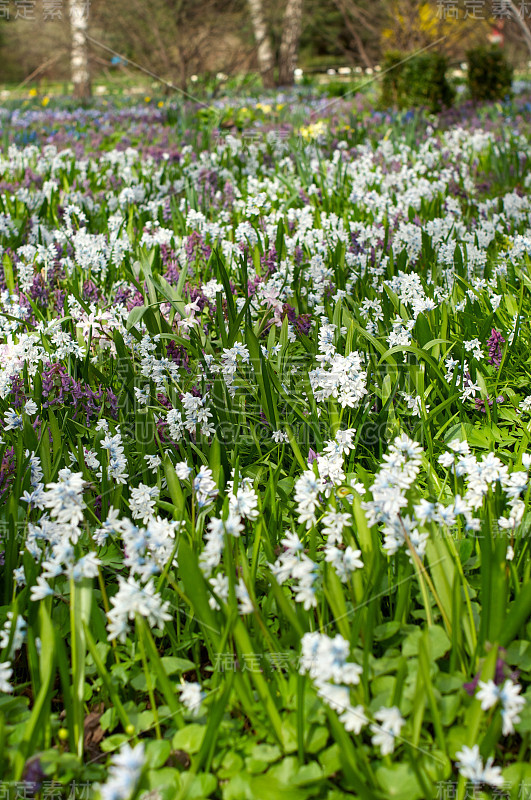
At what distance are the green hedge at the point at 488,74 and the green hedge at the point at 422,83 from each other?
3.61 ft

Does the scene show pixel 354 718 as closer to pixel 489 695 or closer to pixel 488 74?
pixel 489 695

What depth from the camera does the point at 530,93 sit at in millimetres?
11516

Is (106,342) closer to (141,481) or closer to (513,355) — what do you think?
(141,481)

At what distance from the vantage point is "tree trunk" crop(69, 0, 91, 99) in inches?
544

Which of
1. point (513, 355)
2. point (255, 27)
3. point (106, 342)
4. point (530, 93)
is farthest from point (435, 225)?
point (255, 27)

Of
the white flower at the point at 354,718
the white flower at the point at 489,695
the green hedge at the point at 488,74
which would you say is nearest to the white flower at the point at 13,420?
the white flower at the point at 354,718

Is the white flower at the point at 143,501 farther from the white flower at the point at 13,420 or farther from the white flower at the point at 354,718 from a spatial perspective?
the white flower at the point at 354,718

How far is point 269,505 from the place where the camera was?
1.94 meters

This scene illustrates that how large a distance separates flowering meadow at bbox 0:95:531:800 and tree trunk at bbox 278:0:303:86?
12.8 metres

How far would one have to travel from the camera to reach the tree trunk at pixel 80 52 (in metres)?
13.8

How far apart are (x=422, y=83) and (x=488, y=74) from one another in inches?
74.7

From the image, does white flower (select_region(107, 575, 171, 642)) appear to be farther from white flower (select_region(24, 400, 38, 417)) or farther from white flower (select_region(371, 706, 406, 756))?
white flower (select_region(24, 400, 38, 417))

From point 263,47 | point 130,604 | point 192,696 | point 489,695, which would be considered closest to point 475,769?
point 489,695

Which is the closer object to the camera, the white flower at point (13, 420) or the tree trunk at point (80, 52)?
the white flower at point (13, 420)
